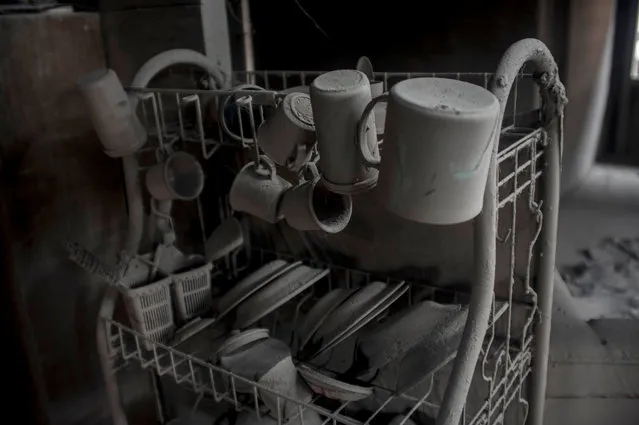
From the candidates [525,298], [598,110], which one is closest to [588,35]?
[598,110]

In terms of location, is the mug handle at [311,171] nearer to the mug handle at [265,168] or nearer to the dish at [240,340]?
the mug handle at [265,168]

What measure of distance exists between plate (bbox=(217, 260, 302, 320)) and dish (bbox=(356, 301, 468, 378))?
20cm

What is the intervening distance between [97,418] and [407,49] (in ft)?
3.24

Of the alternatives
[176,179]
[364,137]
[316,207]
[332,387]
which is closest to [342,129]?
[364,137]

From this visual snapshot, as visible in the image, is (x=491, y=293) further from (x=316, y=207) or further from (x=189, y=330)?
(x=189, y=330)

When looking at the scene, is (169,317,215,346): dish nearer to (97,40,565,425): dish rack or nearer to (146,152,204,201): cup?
(97,40,565,425): dish rack

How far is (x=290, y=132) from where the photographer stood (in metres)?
0.66

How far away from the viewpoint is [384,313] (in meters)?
0.93

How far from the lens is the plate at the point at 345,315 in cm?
82

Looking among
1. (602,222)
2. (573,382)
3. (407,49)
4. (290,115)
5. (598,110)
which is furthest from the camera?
(598,110)

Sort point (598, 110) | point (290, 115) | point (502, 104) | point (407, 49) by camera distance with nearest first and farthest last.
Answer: point (502, 104), point (290, 115), point (407, 49), point (598, 110)

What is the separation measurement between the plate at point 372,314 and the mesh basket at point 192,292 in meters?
0.24

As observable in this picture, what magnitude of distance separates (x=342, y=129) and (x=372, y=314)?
36cm

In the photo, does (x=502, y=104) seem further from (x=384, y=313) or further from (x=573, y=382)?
(x=573, y=382)
